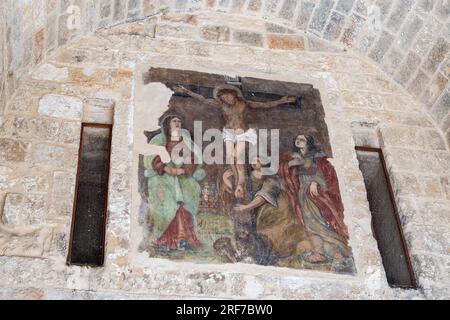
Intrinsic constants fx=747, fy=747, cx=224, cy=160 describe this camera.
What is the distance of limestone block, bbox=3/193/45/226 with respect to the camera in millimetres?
4359

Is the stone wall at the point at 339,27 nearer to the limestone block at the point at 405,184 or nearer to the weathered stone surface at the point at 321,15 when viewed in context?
the weathered stone surface at the point at 321,15

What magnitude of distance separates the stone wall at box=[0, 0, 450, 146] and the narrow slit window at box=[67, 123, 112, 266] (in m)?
0.69

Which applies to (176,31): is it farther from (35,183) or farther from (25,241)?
(25,241)

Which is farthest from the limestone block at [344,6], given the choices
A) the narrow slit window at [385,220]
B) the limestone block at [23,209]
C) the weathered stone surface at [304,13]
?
the limestone block at [23,209]

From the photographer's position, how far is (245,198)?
4754 mm

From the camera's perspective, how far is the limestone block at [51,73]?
206 inches

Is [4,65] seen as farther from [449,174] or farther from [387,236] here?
[449,174]

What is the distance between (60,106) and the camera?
5.04 metres

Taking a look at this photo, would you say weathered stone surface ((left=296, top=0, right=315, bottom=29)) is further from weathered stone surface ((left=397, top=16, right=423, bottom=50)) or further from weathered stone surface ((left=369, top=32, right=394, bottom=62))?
weathered stone surface ((left=397, top=16, right=423, bottom=50))
